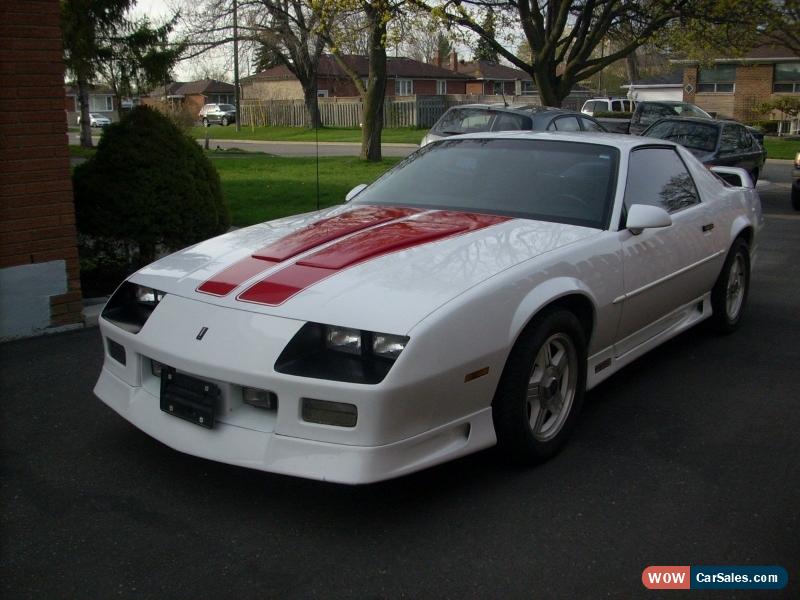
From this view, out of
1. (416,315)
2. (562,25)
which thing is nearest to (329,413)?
(416,315)

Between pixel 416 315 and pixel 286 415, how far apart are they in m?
0.62

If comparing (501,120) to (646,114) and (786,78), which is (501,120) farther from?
(786,78)

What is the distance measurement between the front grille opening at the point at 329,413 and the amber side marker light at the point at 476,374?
0.49 m

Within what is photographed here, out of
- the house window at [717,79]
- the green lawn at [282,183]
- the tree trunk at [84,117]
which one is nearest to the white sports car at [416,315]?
the green lawn at [282,183]

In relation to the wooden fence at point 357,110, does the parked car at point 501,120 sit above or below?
below

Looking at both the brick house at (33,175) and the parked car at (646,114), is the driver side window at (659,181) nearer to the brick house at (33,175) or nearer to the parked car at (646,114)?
the brick house at (33,175)

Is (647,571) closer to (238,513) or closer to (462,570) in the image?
(462,570)

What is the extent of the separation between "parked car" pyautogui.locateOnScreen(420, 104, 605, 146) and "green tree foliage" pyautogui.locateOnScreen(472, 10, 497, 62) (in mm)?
4590

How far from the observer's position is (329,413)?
3229 mm

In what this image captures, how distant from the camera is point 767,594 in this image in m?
2.96

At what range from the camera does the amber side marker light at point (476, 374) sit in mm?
3391

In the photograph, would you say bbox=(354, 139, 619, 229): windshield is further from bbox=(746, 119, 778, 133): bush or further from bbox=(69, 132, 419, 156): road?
bbox=(746, 119, 778, 133): bush

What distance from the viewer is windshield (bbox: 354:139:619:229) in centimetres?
462

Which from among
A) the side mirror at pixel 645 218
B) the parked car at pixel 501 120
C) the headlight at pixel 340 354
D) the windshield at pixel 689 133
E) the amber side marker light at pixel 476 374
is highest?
the parked car at pixel 501 120
